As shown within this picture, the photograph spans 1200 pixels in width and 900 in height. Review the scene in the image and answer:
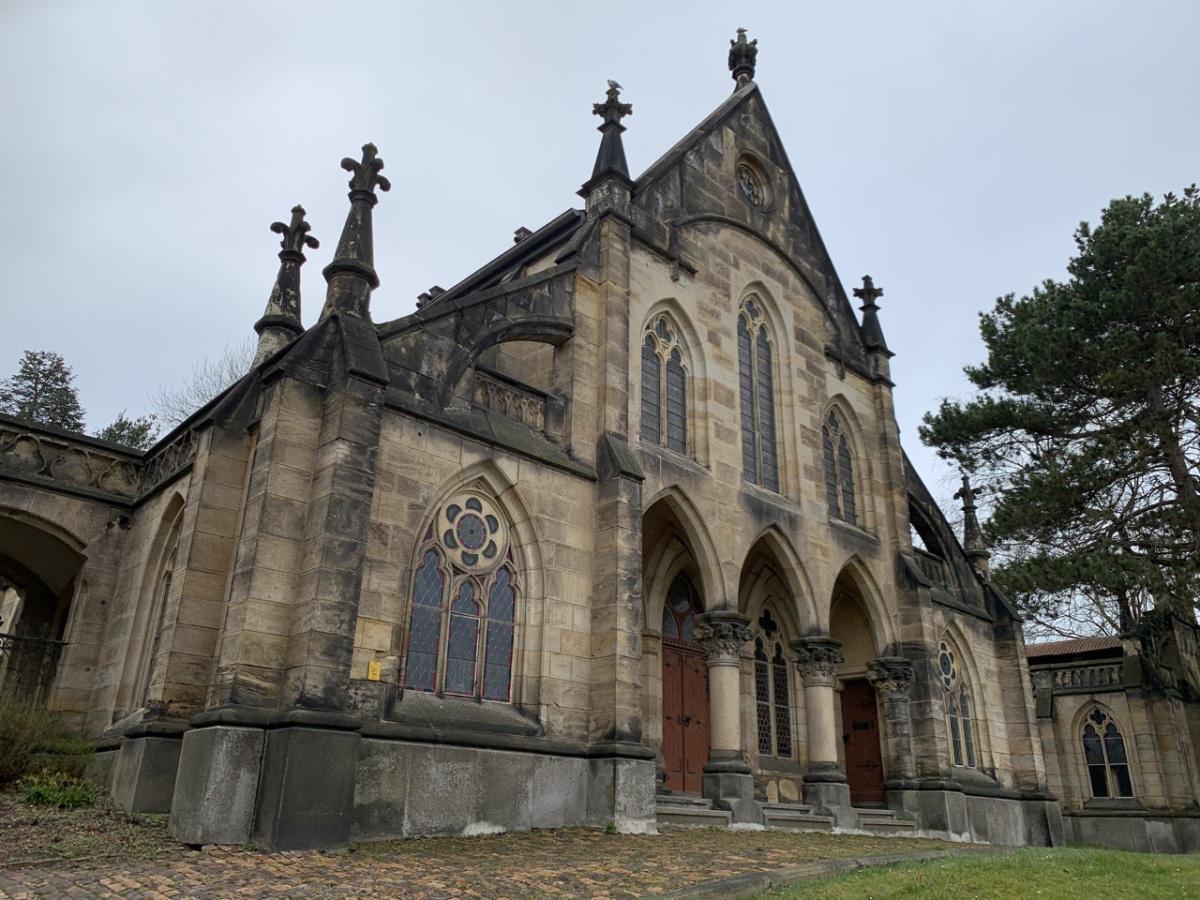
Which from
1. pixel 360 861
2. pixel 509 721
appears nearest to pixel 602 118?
pixel 509 721

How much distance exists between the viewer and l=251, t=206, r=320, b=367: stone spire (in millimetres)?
15703

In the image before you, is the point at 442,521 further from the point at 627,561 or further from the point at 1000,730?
the point at 1000,730

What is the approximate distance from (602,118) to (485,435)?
25.4ft

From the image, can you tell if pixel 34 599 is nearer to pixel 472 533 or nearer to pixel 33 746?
pixel 33 746

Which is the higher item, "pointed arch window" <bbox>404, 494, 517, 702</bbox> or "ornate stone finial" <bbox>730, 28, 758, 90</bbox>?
"ornate stone finial" <bbox>730, 28, 758, 90</bbox>

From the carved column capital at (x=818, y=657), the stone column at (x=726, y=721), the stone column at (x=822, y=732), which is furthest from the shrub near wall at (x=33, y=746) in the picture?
the carved column capital at (x=818, y=657)

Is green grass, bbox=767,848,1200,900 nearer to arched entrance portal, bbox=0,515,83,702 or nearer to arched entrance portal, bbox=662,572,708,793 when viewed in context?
arched entrance portal, bbox=662,572,708,793

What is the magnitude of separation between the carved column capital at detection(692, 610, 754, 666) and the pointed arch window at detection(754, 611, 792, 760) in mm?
3053

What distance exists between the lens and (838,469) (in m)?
20.9

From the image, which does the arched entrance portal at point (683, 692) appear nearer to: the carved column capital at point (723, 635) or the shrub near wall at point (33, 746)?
the carved column capital at point (723, 635)

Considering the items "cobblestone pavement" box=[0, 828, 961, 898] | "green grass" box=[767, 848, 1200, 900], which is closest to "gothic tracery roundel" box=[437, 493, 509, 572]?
"cobblestone pavement" box=[0, 828, 961, 898]

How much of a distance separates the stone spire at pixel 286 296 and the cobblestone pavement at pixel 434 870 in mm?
8647

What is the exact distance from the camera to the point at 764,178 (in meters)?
21.4

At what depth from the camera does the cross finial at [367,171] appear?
1312 centimetres
